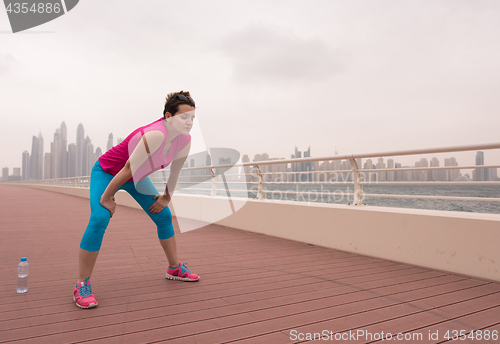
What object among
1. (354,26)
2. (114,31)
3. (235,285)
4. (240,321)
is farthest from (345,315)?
(354,26)

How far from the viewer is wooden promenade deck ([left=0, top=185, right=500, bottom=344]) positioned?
71.9 inches

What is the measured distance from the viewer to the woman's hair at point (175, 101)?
246cm

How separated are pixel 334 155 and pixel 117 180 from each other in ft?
9.92

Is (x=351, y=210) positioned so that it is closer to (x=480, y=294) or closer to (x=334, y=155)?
(x=334, y=155)

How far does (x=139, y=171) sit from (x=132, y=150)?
0.58 feet

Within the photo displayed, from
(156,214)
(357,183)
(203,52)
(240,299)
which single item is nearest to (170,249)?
(156,214)

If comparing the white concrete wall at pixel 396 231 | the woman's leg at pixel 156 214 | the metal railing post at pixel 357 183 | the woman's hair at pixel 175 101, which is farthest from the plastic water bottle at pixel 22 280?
the metal railing post at pixel 357 183

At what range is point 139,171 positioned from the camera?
2389 millimetres

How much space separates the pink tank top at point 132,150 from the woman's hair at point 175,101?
0.39 feet

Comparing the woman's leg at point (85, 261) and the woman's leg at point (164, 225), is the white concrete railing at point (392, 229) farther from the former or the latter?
the woman's leg at point (85, 261)

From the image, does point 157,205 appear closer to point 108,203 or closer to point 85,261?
point 108,203

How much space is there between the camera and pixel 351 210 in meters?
4.04

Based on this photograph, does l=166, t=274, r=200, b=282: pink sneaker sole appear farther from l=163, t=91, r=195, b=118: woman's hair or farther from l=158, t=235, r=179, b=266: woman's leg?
l=163, t=91, r=195, b=118: woman's hair

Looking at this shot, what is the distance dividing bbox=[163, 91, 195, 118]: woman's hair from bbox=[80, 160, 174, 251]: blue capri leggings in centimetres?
65
